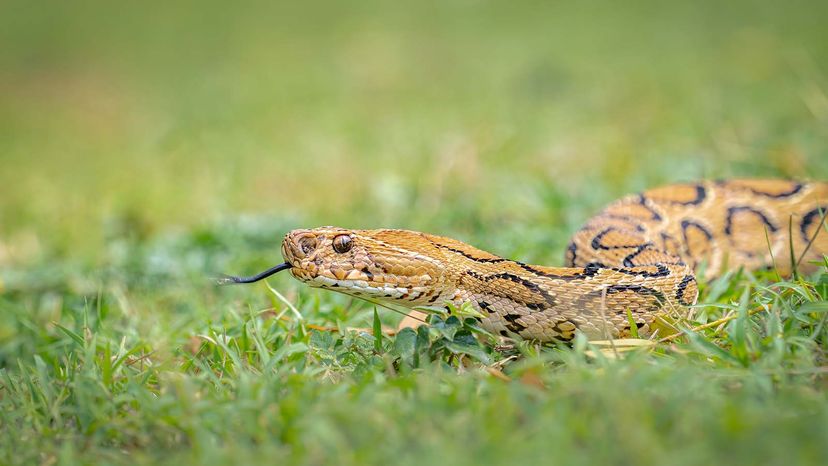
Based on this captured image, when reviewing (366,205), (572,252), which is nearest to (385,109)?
(366,205)

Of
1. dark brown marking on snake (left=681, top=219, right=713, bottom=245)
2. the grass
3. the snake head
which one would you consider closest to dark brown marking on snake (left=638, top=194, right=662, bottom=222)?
dark brown marking on snake (left=681, top=219, right=713, bottom=245)

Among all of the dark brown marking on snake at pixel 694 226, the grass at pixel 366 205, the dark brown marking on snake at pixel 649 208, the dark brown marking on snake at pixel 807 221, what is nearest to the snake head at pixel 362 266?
the grass at pixel 366 205

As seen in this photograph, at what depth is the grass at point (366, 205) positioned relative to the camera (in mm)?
3080

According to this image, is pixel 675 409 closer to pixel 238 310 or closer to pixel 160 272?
pixel 238 310

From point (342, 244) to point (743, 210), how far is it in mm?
3268

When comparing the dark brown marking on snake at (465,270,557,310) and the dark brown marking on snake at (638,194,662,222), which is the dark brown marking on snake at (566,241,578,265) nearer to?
the dark brown marking on snake at (638,194,662,222)

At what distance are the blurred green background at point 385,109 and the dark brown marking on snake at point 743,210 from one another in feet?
4.10

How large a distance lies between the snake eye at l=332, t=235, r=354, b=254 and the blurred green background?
8.20ft

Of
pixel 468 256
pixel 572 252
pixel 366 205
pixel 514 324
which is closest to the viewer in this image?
pixel 514 324

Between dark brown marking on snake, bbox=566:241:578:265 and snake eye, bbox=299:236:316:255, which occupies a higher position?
snake eye, bbox=299:236:316:255

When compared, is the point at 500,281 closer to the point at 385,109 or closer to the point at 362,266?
the point at 362,266

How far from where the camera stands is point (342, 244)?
4.42 m

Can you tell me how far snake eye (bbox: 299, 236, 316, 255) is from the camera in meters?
4.42

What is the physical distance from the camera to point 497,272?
4449mm
